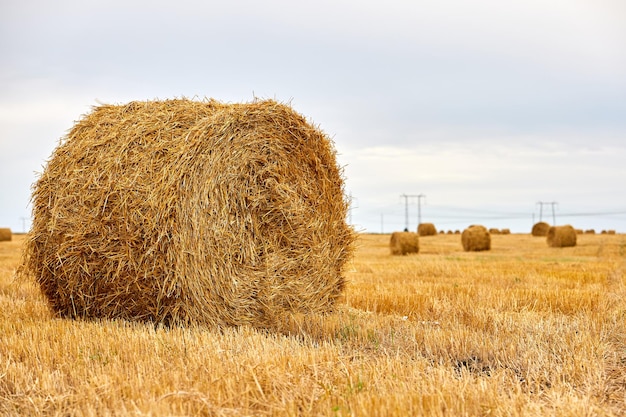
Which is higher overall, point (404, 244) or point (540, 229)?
point (540, 229)

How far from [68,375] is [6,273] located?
932cm

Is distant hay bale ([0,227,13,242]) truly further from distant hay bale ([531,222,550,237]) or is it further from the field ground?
distant hay bale ([531,222,550,237])

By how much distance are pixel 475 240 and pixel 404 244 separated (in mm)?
5097

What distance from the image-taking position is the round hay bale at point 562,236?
92.1ft

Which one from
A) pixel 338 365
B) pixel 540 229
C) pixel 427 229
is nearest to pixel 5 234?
pixel 427 229

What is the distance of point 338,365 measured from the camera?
4594 millimetres

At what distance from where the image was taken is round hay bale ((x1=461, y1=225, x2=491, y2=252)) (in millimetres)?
26656

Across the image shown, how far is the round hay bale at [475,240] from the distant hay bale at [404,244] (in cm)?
434

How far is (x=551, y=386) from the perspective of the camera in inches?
172

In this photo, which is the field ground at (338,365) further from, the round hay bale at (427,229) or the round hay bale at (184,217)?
the round hay bale at (427,229)

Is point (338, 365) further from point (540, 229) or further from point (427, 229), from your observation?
point (540, 229)

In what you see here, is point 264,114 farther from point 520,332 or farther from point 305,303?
point 520,332

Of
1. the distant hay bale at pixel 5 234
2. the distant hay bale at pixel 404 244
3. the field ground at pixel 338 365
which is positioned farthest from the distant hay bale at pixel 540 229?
the field ground at pixel 338 365

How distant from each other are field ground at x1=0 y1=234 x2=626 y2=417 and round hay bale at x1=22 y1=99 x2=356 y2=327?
387mm
